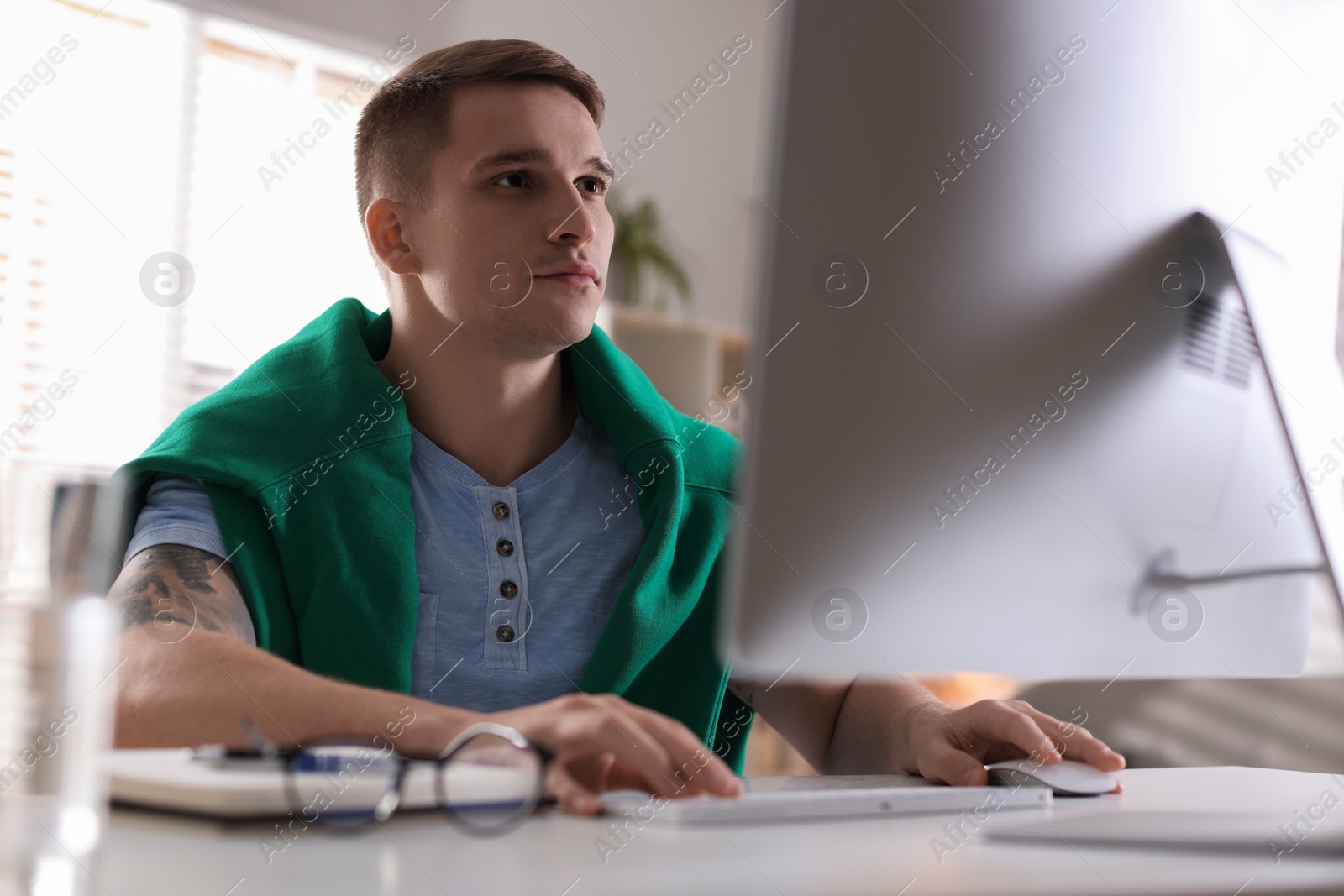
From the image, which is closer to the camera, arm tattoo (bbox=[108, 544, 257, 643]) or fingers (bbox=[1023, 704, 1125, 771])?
fingers (bbox=[1023, 704, 1125, 771])

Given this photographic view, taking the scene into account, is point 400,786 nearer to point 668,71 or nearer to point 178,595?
point 178,595

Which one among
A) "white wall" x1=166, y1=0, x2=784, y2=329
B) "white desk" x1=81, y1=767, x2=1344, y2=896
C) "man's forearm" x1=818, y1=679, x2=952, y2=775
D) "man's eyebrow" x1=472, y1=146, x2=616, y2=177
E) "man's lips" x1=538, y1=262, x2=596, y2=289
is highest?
"white wall" x1=166, y1=0, x2=784, y2=329

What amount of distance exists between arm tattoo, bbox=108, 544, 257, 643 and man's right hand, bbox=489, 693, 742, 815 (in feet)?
1.66

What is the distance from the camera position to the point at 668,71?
4062mm

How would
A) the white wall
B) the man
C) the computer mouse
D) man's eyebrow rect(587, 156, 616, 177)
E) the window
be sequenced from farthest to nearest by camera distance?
1. the white wall
2. the window
3. man's eyebrow rect(587, 156, 616, 177)
4. the man
5. the computer mouse

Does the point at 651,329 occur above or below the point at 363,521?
above

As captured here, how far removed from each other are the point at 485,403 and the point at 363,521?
299 millimetres

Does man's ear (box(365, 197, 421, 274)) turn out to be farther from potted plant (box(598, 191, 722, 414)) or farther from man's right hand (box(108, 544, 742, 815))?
potted plant (box(598, 191, 722, 414))

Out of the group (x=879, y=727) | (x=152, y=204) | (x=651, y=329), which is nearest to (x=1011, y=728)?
(x=879, y=727)

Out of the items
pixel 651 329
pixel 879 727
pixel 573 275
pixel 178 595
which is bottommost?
pixel 879 727

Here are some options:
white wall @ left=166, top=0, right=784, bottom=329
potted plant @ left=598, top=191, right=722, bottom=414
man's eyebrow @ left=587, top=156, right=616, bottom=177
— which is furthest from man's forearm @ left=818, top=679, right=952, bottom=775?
white wall @ left=166, top=0, right=784, bottom=329

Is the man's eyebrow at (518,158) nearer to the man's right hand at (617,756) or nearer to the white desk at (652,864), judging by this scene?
the man's right hand at (617,756)

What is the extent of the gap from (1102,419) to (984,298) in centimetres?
10

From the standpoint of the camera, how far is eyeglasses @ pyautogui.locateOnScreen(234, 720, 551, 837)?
539mm
